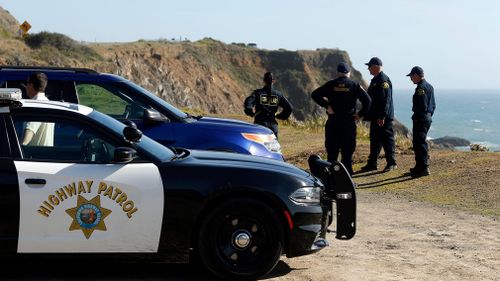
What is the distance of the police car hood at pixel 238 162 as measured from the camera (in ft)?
22.8

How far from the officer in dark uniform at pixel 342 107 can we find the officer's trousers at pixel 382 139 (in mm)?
1830

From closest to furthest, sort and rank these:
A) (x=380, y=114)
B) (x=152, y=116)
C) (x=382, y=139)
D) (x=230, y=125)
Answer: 1. (x=152, y=116)
2. (x=230, y=125)
3. (x=380, y=114)
4. (x=382, y=139)

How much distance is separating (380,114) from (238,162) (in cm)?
749

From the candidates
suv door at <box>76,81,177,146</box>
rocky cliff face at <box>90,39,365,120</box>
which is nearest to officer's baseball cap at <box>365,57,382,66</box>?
suv door at <box>76,81,177,146</box>

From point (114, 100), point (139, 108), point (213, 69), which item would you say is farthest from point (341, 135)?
point (213, 69)

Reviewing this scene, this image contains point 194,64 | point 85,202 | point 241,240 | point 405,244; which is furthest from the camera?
point 194,64

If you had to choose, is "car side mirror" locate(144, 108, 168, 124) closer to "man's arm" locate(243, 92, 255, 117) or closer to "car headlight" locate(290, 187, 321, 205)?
"man's arm" locate(243, 92, 255, 117)

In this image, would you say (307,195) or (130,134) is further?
(307,195)

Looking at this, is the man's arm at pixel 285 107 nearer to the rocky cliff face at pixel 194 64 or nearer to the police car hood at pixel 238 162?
the police car hood at pixel 238 162

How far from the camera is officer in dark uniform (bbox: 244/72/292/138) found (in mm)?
12844

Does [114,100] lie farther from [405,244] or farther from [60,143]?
[405,244]

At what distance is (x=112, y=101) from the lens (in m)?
10.3

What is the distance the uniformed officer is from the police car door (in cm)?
796

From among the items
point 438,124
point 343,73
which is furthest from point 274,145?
point 438,124
